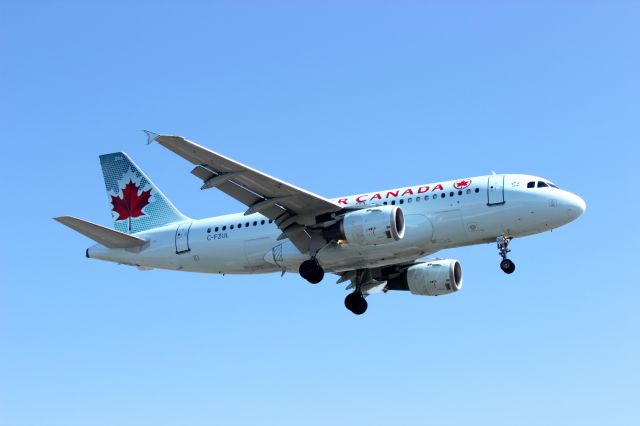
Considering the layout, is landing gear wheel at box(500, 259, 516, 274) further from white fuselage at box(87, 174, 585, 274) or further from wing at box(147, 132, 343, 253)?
wing at box(147, 132, 343, 253)

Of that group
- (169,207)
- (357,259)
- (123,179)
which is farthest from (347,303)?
(123,179)

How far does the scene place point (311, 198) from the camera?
132 feet

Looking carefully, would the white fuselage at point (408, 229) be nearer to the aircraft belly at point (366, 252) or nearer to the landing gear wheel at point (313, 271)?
the aircraft belly at point (366, 252)

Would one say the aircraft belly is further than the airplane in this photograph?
Yes

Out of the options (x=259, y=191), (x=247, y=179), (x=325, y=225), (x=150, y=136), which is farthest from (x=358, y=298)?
(x=150, y=136)

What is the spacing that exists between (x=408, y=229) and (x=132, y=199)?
45.5ft

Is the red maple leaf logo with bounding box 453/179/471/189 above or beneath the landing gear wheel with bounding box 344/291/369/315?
above

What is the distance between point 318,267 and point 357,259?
154 centimetres

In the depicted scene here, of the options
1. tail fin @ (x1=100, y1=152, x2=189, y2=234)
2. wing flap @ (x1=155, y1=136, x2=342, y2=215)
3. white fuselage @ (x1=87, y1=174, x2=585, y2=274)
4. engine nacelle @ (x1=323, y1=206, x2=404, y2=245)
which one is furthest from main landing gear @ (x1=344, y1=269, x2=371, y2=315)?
tail fin @ (x1=100, y1=152, x2=189, y2=234)

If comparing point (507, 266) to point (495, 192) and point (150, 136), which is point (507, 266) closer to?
point (495, 192)

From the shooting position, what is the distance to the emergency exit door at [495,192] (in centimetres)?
3956

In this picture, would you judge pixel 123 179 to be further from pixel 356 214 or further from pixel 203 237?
pixel 356 214

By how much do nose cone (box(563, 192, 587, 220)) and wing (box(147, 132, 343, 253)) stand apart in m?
8.34

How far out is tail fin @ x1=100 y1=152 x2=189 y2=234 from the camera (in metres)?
46.2
